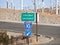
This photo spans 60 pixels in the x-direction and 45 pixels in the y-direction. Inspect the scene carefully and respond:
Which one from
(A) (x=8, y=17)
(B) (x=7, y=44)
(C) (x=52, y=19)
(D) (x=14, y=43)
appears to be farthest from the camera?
(A) (x=8, y=17)

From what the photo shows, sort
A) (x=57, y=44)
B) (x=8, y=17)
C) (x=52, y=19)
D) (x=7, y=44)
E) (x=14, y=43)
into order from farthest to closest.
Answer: (x=8, y=17), (x=52, y=19), (x=57, y=44), (x=14, y=43), (x=7, y=44)

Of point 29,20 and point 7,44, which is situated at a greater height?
point 29,20

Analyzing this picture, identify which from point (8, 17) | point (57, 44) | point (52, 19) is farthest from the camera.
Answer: point (8, 17)

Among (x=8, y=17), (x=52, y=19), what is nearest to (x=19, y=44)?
(x=52, y=19)

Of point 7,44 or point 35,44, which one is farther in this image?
point 35,44

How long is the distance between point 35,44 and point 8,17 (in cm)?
6043

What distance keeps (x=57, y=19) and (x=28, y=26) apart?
2078 inches

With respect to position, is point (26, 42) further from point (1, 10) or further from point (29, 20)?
point (1, 10)

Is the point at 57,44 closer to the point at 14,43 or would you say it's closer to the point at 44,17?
the point at 14,43

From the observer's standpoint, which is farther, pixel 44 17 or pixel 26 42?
pixel 44 17

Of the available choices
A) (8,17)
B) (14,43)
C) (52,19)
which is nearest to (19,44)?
(14,43)

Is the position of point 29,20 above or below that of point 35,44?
above

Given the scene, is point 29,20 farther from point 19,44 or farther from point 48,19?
point 48,19

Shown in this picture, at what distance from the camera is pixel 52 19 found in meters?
74.4
